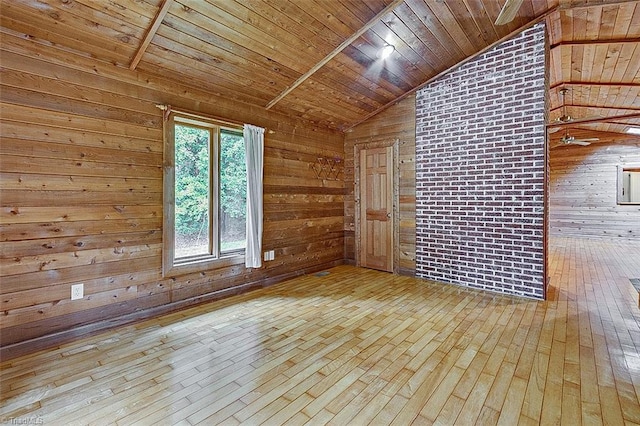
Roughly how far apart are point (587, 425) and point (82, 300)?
143 inches

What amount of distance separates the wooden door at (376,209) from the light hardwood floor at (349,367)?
1.50 metres

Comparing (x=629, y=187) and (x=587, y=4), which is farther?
(x=629, y=187)

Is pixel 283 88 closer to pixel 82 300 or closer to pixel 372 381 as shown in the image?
pixel 82 300

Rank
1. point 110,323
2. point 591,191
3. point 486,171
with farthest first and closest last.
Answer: point 591,191 < point 486,171 < point 110,323

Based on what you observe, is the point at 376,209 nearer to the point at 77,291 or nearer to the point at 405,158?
the point at 405,158

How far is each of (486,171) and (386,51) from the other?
199 cm

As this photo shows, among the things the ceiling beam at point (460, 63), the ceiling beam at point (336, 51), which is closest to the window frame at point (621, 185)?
the ceiling beam at point (460, 63)

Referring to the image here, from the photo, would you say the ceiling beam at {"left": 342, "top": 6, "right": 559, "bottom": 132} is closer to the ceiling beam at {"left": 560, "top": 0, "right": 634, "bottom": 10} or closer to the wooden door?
the ceiling beam at {"left": 560, "top": 0, "right": 634, "bottom": 10}

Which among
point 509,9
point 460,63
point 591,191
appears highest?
point 460,63

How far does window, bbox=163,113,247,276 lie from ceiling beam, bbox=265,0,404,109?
28.7 inches

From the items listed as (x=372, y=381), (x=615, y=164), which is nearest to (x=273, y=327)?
(x=372, y=381)

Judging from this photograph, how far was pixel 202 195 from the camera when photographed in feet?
11.8

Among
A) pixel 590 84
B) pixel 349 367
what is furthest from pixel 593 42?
pixel 349 367

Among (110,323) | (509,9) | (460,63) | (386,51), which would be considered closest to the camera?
(509,9)
